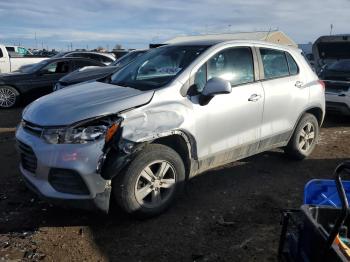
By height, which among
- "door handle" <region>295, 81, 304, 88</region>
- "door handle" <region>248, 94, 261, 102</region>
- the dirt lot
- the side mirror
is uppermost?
the side mirror

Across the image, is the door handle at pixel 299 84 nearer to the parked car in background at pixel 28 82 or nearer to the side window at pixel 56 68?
the parked car in background at pixel 28 82

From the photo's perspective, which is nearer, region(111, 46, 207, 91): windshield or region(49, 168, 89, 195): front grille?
region(49, 168, 89, 195): front grille

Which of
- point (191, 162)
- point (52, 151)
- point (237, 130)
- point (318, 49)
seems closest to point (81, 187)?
point (52, 151)

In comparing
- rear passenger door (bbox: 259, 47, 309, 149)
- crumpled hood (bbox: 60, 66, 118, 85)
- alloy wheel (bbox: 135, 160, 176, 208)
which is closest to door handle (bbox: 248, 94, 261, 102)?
rear passenger door (bbox: 259, 47, 309, 149)

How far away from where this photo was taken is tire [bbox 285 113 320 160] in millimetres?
5820

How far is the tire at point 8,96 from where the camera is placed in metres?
11.3

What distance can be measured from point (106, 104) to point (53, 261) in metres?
1.46

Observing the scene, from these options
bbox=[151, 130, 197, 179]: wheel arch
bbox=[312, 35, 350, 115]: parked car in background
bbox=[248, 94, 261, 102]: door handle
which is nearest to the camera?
bbox=[151, 130, 197, 179]: wheel arch

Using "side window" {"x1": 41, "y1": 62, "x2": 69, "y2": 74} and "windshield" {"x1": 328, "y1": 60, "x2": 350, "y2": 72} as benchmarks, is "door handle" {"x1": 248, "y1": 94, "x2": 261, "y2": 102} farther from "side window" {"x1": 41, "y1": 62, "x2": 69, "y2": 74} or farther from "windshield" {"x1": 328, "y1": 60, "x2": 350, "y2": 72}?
"side window" {"x1": 41, "y1": 62, "x2": 69, "y2": 74}

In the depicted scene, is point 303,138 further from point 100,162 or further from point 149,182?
point 100,162

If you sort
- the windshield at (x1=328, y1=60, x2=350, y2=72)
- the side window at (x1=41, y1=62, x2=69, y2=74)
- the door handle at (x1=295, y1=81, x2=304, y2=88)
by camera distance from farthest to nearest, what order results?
the side window at (x1=41, y1=62, x2=69, y2=74)
the windshield at (x1=328, y1=60, x2=350, y2=72)
the door handle at (x1=295, y1=81, x2=304, y2=88)

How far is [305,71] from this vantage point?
19.1 ft

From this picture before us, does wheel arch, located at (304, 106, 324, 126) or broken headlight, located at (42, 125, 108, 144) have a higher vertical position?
broken headlight, located at (42, 125, 108, 144)

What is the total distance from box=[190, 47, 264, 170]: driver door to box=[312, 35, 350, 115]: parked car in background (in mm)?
5031
